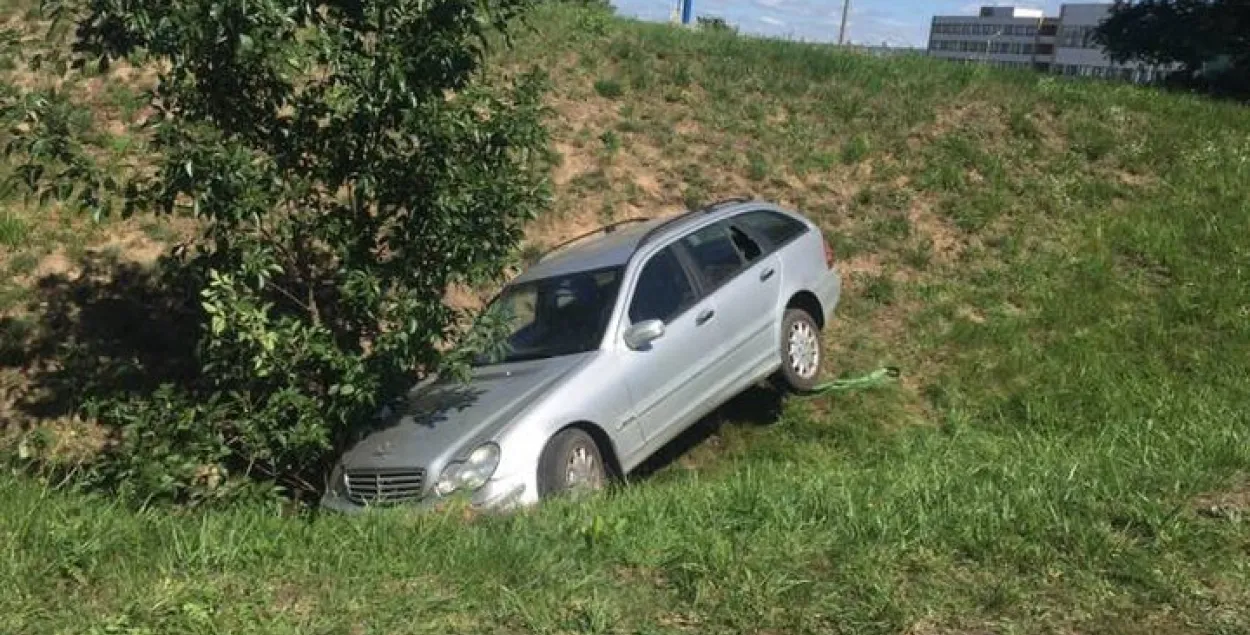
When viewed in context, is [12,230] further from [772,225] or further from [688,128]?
[688,128]

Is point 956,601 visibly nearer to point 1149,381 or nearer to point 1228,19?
point 1149,381

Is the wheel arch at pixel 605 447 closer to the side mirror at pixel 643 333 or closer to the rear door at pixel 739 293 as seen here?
the side mirror at pixel 643 333

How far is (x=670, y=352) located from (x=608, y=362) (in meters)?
0.59

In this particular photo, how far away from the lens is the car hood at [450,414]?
648 centimetres

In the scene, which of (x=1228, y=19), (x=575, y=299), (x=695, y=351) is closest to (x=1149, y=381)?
(x=695, y=351)

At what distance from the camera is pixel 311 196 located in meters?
6.57

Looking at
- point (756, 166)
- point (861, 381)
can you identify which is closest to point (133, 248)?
point (861, 381)

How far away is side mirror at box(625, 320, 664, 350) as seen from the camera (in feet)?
23.4

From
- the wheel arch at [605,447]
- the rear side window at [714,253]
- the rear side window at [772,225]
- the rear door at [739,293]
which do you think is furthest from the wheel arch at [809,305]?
the wheel arch at [605,447]

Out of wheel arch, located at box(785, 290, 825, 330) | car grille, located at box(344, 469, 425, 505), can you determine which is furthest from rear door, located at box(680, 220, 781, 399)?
car grille, located at box(344, 469, 425, 505)

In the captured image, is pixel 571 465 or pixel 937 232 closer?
pixel 571 465

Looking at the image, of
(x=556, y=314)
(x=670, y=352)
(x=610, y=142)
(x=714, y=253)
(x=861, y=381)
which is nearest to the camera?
(x=670, y=352)

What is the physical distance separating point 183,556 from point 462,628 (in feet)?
3.95

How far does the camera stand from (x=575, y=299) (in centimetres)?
772
